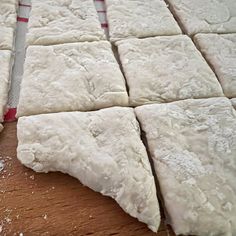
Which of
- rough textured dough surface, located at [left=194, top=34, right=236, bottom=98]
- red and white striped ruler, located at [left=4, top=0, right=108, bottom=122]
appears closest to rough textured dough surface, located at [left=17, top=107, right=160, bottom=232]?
red and white striped ruler, located at [left=4, top=0, right=108, bottom=122]

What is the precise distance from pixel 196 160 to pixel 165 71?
17.0 inches

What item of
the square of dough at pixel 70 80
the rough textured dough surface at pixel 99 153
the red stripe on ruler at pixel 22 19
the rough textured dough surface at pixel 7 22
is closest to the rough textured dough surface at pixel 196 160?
the rough textured dough surface at pixel 99 153

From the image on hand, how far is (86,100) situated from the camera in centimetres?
110

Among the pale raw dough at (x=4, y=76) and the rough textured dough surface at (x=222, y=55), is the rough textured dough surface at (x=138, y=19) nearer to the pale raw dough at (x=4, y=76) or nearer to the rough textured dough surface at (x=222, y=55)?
the rough textured dough surface at (x=222, y=55)

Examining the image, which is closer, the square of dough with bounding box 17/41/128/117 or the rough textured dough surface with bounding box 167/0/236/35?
the square of dough with bounding box 17/41/128/117

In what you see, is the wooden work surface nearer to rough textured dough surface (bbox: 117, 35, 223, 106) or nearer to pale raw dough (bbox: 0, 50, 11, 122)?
pale raw dough (bbox: 0, 50, 11, 122)

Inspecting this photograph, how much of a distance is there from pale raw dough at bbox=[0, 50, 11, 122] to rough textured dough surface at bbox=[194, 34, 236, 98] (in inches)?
33.3

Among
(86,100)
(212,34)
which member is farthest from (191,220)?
(212,34)

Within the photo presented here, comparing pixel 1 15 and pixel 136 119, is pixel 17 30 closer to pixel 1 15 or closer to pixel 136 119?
pixel 1 15

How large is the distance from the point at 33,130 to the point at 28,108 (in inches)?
4.4

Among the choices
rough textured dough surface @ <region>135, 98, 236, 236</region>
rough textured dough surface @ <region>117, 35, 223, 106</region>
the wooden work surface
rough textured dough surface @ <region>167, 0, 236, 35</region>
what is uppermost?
rough textured dough surface @ <region>167, 0, 236, 35</region>

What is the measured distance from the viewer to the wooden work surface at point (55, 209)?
844 millimetres

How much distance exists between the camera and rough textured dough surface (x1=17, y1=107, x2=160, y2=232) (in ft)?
2.83

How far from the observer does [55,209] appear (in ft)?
2.89
